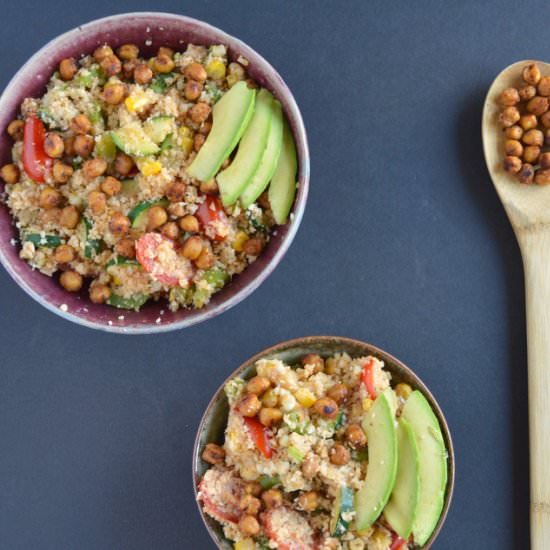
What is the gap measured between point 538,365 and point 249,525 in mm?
869

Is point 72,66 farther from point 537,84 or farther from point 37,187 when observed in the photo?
point 537,84

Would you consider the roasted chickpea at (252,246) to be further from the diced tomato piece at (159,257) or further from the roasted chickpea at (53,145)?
the roasted chickpea at (53,145)

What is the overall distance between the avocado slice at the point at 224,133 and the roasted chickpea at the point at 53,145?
0.95 feet

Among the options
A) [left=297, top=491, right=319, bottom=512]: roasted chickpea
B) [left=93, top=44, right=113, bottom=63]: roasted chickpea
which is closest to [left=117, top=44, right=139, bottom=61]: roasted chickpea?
[left=93, top=44, right=113, bottom=63]: roasted chickpea

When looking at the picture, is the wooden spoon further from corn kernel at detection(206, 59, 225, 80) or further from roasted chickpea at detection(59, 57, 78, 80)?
roasted chickpea at detection(59, 57, 78, 80)

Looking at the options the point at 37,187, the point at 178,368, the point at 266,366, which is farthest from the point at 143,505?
the point at 37,187

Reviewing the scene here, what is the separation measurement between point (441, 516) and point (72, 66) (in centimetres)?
132

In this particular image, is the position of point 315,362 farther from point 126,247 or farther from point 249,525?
point 126,247

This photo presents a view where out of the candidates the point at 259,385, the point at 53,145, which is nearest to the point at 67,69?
the point at 53,145

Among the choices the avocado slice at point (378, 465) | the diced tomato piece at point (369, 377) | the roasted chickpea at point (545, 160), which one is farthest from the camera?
the roasted chickpea at point (545, 160)

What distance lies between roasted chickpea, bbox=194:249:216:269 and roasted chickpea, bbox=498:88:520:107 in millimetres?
871

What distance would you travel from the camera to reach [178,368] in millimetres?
2115

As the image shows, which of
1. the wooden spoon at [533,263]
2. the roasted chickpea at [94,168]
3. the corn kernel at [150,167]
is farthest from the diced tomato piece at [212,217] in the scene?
the wooden spoon at [533,263]

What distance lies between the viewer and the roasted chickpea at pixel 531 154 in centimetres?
205
